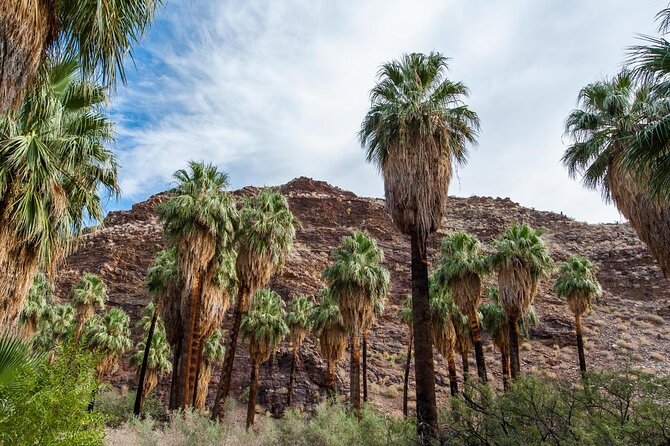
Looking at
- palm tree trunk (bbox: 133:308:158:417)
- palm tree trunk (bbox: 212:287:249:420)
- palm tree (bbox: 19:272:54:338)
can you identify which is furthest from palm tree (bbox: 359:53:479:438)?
palm tree (bbox: 19:272:54:338)

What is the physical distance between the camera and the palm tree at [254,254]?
21.4 m

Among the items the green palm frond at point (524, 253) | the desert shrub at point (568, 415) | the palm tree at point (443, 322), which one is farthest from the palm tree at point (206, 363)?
Answer: the desert shrub at point (568, 415)

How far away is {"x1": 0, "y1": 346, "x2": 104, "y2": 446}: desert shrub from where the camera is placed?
815cm

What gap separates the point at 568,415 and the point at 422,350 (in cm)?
412

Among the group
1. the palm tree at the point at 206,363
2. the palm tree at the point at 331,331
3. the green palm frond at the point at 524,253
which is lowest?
the palm tree at the point at 206,363

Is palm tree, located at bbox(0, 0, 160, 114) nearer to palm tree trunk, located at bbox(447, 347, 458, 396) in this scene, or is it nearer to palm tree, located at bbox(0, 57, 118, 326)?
palm tree, located at bbox(0, 57, 118, 326)

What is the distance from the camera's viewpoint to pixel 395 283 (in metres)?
65.8

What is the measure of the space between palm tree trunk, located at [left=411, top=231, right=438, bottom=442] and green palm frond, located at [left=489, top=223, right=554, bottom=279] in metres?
11.2

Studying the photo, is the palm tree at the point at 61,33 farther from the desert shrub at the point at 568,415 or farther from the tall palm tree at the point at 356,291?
the tall palm tree at the point at 356,291

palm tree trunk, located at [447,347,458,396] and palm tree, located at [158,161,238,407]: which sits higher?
palm tree, located at [158,161,238,407]

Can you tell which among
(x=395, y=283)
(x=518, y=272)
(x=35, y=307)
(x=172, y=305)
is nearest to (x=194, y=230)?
(x=172, y=305)

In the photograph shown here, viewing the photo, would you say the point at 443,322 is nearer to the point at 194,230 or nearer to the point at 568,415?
the point at 194,230

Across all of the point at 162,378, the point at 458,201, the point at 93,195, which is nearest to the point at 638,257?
the point at 458,201

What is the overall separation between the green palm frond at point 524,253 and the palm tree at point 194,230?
12.4m
